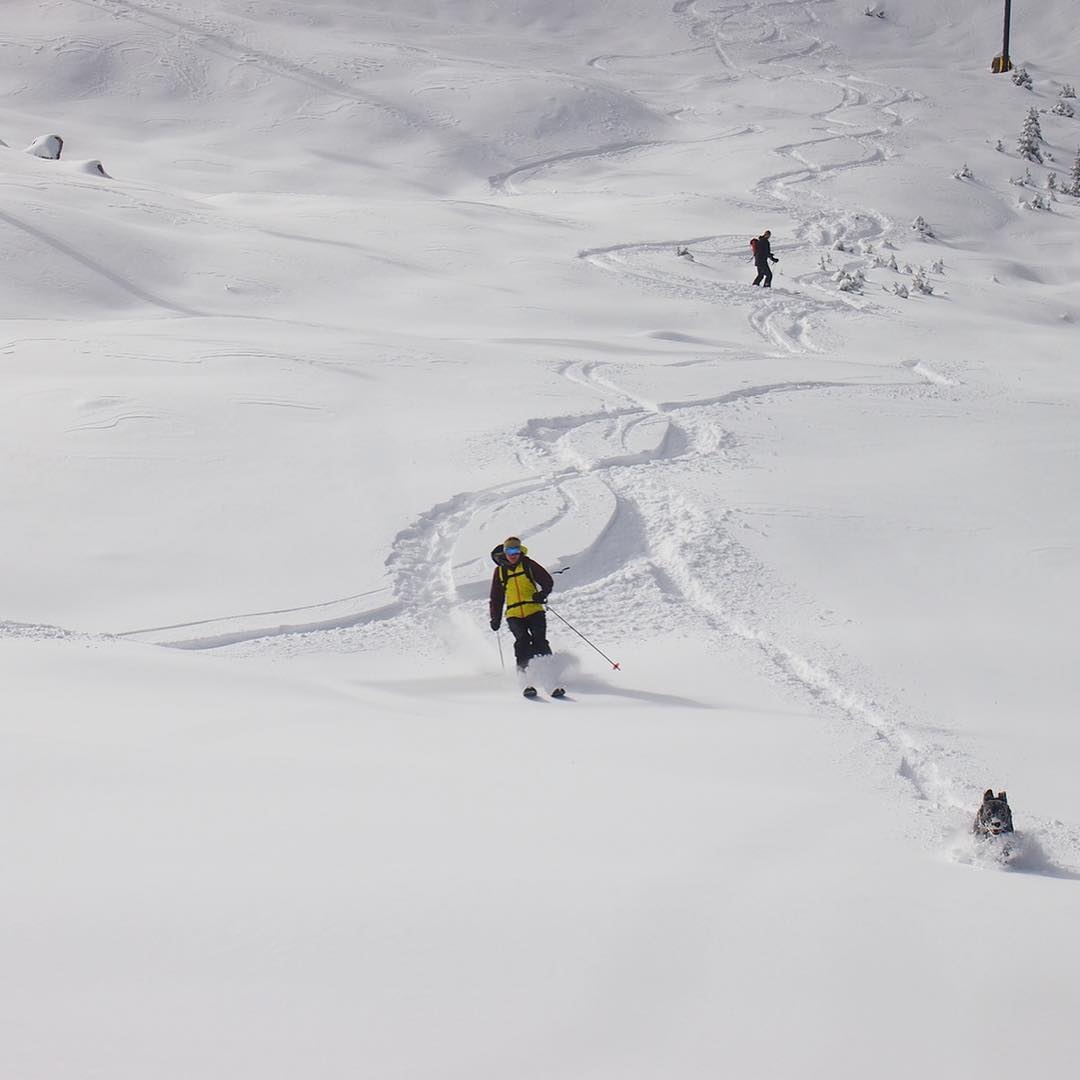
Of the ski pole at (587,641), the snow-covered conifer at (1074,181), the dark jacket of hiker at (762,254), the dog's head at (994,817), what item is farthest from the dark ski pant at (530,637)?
the snow-covered conifer at (1074,181)

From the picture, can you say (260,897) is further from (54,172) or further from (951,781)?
(54,172)

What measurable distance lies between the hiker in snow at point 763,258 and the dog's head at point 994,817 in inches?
618

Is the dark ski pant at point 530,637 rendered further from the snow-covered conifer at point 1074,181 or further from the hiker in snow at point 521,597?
the snow-covered conifer at point 1074,181

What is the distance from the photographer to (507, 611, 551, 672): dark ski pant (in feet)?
24.9

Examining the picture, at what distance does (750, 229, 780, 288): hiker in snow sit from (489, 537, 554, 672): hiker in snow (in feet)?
43.4

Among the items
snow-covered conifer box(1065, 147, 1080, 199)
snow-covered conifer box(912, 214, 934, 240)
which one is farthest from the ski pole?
snow-covered conifer box(1065, 147, 1080, 199)

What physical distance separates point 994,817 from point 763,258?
16.1 m

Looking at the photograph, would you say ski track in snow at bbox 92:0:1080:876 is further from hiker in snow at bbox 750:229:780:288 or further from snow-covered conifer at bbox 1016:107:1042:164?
snow-covered conifer at bbox 1016:107:1042:164

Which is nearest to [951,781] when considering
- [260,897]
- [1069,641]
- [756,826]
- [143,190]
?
[756,826]

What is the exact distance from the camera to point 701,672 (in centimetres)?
757

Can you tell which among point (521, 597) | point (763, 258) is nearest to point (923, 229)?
point (763, 258)

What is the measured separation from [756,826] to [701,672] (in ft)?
9.42

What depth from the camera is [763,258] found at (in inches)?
778

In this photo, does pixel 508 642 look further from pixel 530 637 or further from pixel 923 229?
pixel 923 229
